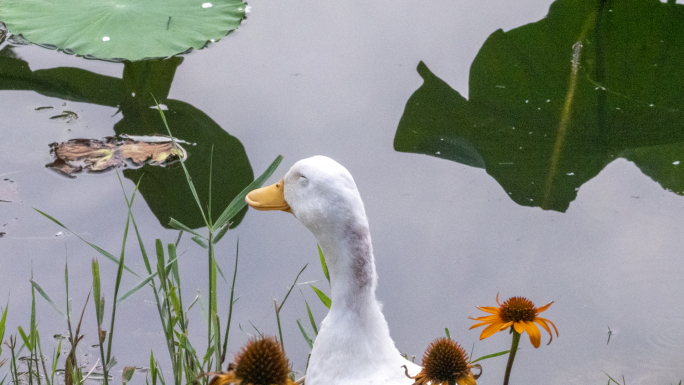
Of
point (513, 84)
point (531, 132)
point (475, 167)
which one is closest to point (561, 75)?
point (513, 84)

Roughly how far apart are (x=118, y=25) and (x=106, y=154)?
2.25 ft

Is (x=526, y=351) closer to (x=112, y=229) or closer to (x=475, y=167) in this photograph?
(x=475, y=167)

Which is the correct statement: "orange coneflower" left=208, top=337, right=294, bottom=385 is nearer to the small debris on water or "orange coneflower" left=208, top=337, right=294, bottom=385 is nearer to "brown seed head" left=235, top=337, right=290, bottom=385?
"brown seed head" left=235, top=337, right=290, bottom=385

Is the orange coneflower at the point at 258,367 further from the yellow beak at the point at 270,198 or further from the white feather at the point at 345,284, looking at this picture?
the yellow beak at the point at 270,198

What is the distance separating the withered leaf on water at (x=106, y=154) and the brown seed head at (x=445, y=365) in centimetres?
195

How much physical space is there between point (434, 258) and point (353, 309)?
1.10 metres

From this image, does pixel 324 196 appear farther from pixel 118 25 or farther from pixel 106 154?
pixel 118 25

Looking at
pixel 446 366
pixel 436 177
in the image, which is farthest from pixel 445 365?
pixel 436 177

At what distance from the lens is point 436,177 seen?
292 cm

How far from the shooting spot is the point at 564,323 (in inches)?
93.7

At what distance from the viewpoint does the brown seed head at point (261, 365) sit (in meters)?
1.07

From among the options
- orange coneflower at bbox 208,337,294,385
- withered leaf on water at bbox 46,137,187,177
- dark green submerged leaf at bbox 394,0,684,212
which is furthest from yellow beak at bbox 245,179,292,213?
dark green submerged leaf at bbox 394,0,684,212

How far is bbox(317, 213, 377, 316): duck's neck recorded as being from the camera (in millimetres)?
1472

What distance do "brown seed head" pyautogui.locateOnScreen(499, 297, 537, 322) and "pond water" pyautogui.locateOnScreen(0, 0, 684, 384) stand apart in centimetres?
103
